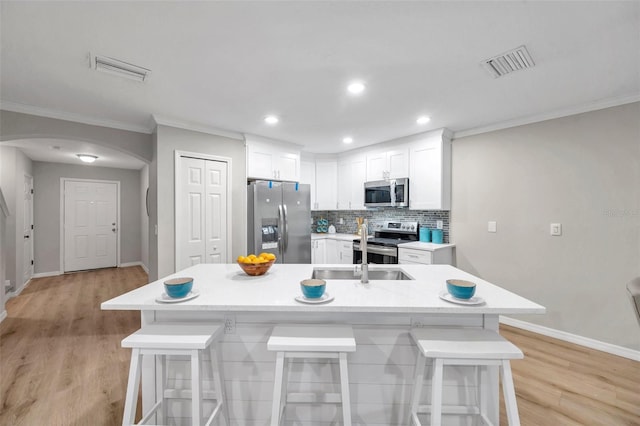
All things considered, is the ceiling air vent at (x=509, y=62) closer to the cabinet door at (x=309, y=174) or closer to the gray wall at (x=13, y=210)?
the cabinet door at (x=309, y=174)

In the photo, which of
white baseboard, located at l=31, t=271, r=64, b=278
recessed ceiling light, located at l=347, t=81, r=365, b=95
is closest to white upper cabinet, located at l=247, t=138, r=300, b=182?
recessed ceiling light, located at l=347, t=81, r=365, b=95

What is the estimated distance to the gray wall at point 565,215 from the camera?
8.27ft

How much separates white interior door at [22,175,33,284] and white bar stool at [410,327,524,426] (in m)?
6.57

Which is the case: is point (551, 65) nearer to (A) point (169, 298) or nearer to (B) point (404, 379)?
(B) point (404, 379)

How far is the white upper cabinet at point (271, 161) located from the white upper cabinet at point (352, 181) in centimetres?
88

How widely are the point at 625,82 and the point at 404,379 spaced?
9.61 feet

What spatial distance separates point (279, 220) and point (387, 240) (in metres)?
1.62

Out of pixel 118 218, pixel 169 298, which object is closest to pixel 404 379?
pixel 169 298

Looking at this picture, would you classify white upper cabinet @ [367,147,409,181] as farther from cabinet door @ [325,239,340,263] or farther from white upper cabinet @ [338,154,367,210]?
cabinet door @ [325,239,340,263]

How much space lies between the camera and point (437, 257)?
343 cm

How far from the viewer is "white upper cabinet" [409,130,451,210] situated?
355 cm

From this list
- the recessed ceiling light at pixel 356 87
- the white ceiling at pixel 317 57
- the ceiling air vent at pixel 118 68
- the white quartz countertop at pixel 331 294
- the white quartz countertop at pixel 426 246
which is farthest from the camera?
the white quartz countertop at pixel 426 246

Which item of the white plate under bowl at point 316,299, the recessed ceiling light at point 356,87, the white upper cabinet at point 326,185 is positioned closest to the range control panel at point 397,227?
the white upper cabinet at point 326,185

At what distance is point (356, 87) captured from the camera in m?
2.34
